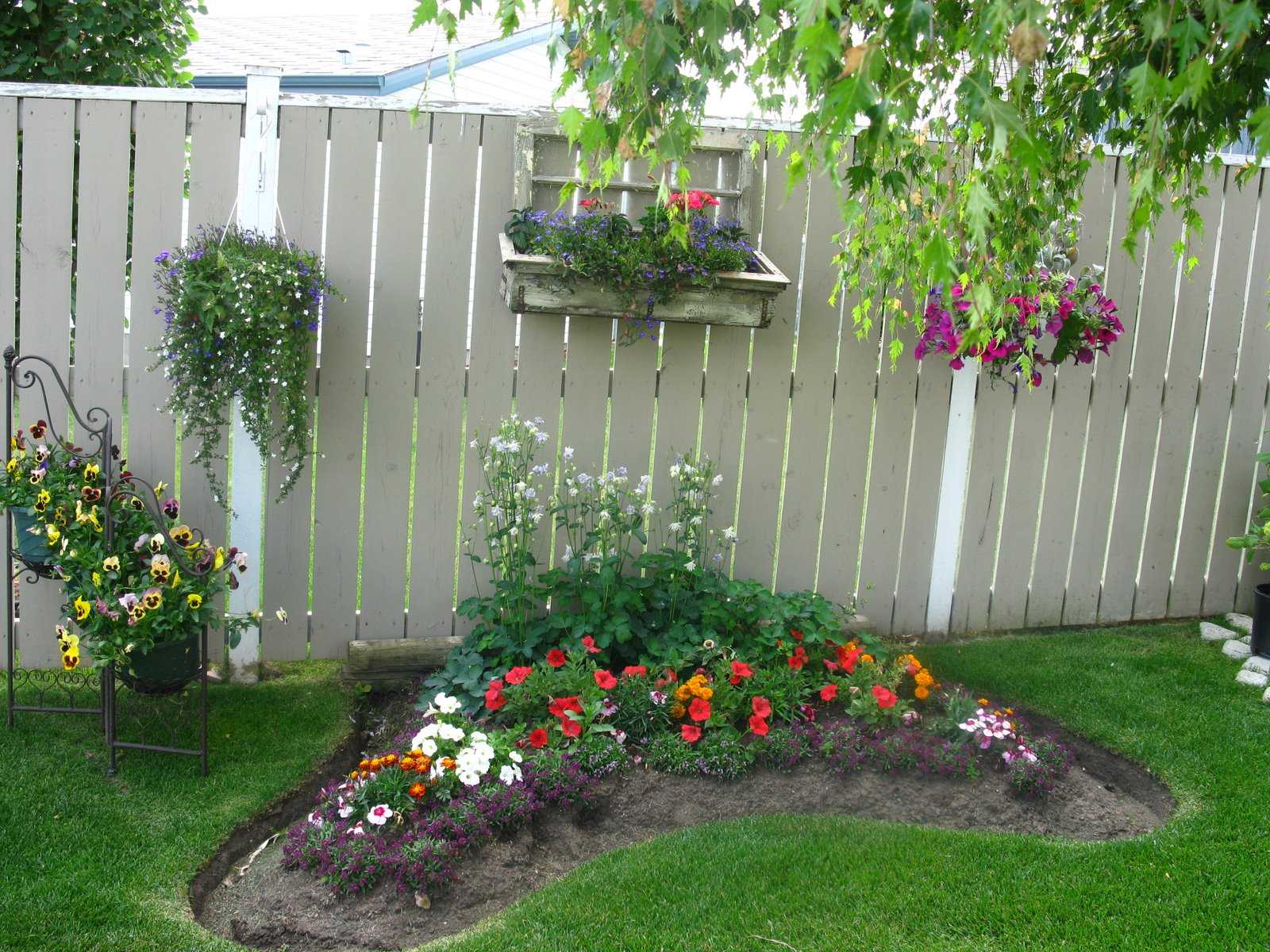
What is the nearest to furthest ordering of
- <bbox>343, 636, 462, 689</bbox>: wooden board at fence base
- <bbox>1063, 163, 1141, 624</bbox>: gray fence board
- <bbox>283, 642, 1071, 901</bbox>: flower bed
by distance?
1. <bbox>283, 642, 1071, 901</bbox>: flower bed
2. <bbox>343, 636, 462, 689</bbox>: wooden board at fence base
3. <bbox>1063, 163, 1141, 624</bbox>: gray fence board

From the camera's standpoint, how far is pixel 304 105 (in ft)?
12.8

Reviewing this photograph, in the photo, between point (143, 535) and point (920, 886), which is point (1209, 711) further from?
point (143, 535)

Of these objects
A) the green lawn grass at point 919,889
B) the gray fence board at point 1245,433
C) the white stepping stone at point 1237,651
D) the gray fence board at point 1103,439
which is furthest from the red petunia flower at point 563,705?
the gray fence board at point 1245,433

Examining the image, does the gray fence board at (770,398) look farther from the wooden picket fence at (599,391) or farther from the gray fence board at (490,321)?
the gray fence board at (490,321)

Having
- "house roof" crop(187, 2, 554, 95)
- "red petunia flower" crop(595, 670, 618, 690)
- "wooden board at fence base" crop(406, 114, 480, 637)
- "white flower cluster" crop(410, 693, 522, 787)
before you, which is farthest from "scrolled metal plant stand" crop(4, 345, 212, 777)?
"house roof" crop(187, 2, 554, 95)

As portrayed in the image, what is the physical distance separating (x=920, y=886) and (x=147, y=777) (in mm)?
2195

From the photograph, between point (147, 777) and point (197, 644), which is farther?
point (197, 644)

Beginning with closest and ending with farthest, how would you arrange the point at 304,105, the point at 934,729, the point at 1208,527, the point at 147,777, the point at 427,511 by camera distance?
the point at 147,777 → the point at 934,729 → the point at 304,105 → the point at 427,511 → the point at 1208,527

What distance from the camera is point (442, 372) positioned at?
413 cm

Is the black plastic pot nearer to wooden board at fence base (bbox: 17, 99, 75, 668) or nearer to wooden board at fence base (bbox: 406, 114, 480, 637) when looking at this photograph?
wooden board at fence base (bbox: 406, 114, 480, 637)

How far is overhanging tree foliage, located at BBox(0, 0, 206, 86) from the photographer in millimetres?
4301

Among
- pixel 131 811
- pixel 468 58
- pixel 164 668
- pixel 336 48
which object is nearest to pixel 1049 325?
pixel 164 668

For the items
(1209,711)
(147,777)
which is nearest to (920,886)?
(1209,711)

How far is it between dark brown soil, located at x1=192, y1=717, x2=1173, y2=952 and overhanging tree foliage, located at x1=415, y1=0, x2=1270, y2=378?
1.40 metres
